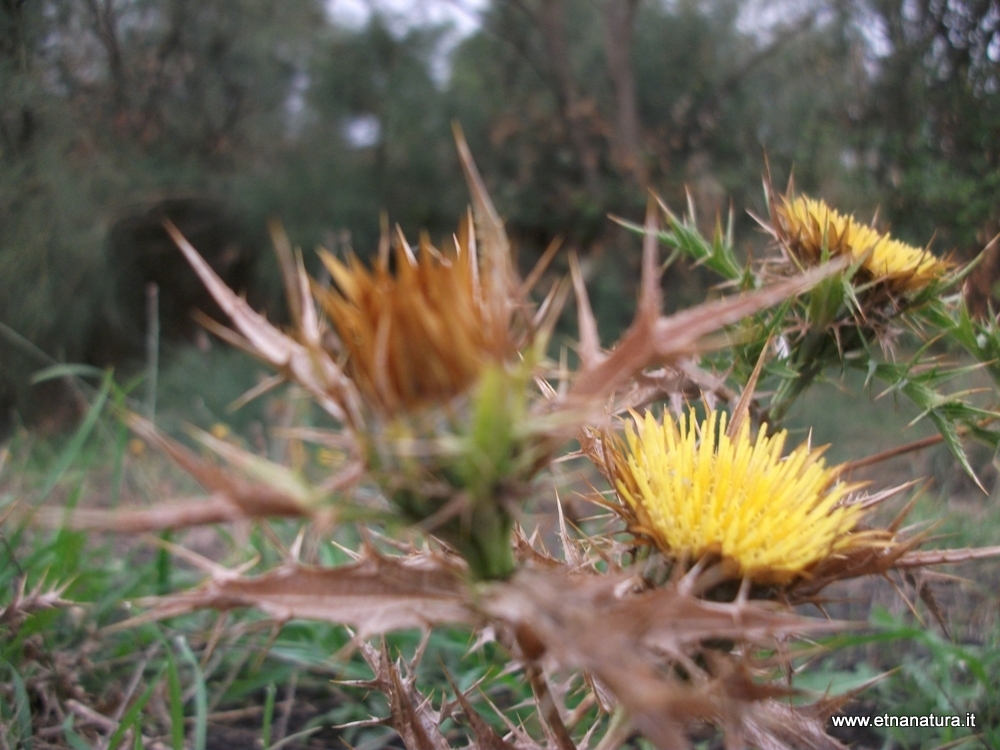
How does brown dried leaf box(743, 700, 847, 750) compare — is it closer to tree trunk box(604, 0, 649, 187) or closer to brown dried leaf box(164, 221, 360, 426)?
brown dried leaf box(164, 221, 360, 426)

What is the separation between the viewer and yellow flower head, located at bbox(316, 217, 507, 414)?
21.7 inches

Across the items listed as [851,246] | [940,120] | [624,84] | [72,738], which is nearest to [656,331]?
[851,246]

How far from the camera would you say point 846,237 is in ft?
3.67

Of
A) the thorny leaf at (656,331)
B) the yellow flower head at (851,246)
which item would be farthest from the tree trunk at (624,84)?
the thorny leaf at (656,331)

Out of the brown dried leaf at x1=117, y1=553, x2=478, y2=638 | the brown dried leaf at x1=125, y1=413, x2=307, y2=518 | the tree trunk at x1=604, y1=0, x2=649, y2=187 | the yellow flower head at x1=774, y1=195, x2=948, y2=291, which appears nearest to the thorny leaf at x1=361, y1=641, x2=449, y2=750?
the brown dried leaf at x1=117, y1=553, x2=478, y2=638

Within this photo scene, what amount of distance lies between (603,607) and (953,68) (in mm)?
3304

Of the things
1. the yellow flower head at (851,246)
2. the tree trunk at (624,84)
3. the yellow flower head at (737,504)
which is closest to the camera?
the yellow flower head at (737,504)

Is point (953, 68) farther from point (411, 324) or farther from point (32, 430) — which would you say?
A: point (32, 430)

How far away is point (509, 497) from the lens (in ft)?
1.91

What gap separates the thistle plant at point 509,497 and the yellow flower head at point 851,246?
47 centimetres

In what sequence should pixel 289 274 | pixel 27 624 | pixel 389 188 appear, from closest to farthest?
pixel 289 274, pixel 27 624, pixel 389 188

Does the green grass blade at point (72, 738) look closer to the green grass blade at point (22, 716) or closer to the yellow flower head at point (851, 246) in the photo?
the green grass blade at point (22, 716)

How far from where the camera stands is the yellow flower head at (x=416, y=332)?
0.55m

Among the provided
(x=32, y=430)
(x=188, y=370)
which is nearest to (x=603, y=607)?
(x=32, y=430)
